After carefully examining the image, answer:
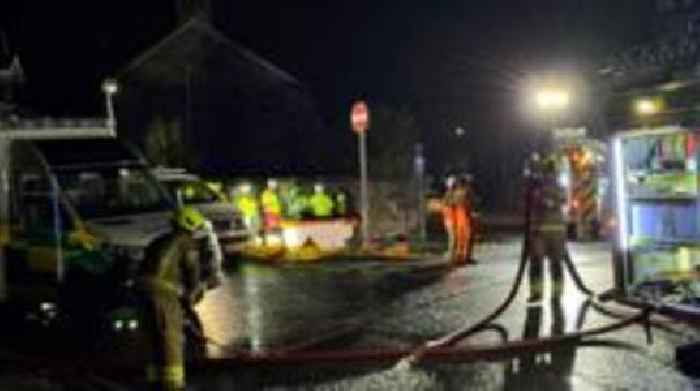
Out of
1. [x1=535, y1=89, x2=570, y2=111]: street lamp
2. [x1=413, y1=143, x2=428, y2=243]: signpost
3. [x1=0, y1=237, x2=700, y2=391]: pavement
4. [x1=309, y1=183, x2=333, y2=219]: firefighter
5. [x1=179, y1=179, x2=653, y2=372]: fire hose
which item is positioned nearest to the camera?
[x1=0, y1=237, x2=700, y2=391]: pavement

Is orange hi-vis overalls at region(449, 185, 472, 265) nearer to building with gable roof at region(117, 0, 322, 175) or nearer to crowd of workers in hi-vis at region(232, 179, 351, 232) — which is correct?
crowd of workers in hi-vis at region(232, 179, 351, 232)

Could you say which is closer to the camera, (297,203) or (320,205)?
(320,205)

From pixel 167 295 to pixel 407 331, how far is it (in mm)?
4490

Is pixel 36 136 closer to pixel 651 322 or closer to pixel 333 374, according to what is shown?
pixel 333 374

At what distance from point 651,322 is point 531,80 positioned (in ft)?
88.2

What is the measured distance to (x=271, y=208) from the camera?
2469 centimetres

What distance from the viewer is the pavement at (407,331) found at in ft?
33.6

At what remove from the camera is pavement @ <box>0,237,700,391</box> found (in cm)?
1023

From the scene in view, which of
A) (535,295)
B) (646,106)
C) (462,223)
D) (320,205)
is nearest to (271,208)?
(320,205)

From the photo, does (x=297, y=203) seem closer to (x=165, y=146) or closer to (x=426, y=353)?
(x=165, y=146)

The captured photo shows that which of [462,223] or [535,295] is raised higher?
[462,223]

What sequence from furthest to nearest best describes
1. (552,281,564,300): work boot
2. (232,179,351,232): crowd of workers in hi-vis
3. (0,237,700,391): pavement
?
(232,179,351,232): crowd of workers in hi-vis, (552,281,564,300): work boot, (0,237,700,391): pavement

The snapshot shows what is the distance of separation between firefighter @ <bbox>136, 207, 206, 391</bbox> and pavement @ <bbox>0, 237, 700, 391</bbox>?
1.45 metres

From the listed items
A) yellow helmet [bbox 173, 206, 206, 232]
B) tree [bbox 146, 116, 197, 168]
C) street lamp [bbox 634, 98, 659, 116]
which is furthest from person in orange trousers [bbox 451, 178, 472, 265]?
tree [bbox 146, 116, 197, 168]
